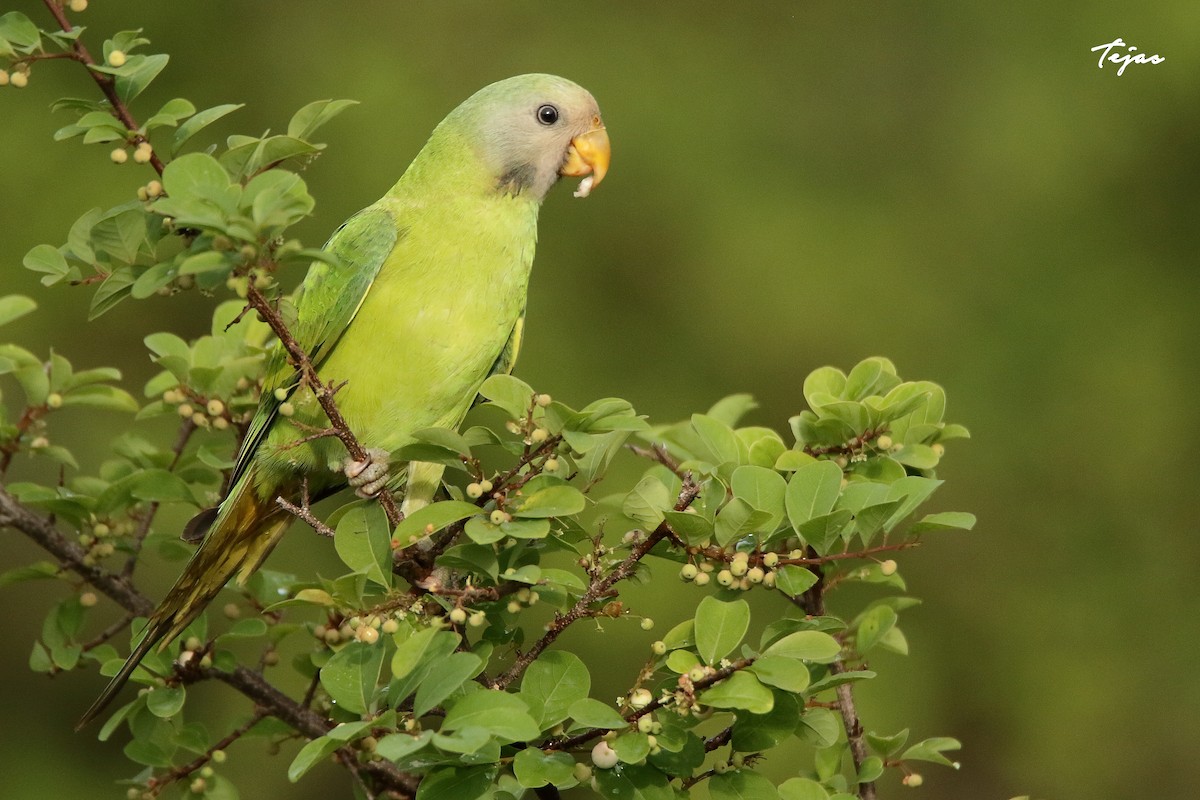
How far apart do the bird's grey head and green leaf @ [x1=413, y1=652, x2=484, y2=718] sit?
109 centimetres

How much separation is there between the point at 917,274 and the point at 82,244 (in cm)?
430

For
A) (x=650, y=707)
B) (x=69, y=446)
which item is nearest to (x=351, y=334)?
(x=650, y=707)

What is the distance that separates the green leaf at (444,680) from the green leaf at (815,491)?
428mm

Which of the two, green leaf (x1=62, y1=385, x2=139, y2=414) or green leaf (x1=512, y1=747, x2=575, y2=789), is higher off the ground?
green leaf (x1=512, y1=747, x2=575, y2=789)

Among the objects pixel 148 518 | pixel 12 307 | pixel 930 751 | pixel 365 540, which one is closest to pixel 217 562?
pixel 148 518

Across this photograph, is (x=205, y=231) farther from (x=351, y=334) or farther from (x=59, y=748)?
(x=59, y=748)

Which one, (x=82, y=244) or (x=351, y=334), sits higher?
(x=82, y=244)

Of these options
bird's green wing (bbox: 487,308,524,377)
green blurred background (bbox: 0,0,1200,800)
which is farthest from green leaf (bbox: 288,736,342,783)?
green blurred background (bbox: 0,0,1200,800)

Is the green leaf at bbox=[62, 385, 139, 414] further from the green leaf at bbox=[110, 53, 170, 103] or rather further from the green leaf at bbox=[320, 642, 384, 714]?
the green leaf at bbox=[320, 642, 384, 714]

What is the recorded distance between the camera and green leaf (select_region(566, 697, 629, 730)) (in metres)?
1.39

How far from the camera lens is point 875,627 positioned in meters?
1.71

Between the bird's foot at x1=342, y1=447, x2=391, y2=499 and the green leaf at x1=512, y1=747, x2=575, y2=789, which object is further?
the bird's foot at x1=342, y1=447, x2=391, y2=499

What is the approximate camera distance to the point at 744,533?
1533 mm

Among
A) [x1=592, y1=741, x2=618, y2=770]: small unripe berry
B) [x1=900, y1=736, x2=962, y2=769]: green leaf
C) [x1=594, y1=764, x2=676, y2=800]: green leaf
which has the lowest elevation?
[x1=594, y1=764, x2=676, y2=800]: green leaf
